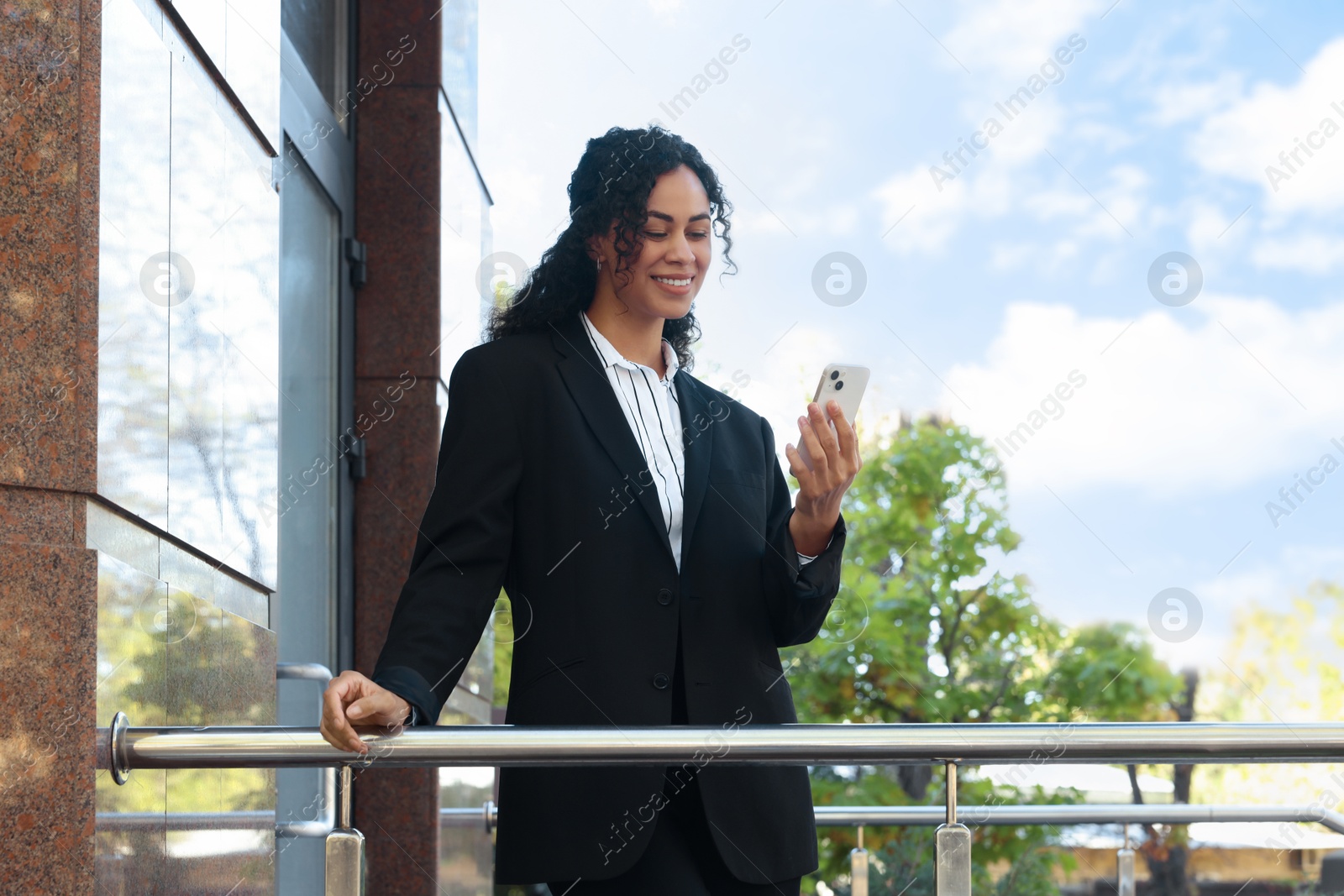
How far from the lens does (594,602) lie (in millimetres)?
2270

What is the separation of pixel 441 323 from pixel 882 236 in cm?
1861

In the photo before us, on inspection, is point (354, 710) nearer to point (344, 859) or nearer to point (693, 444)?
point (344, 859)

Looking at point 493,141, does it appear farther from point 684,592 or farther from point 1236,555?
point 1236,555

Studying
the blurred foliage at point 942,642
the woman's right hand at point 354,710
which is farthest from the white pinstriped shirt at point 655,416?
the blurred foliage at point 942,642

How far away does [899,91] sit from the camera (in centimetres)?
2362

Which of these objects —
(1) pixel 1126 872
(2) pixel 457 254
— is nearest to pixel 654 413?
(1) pixel 1126 872

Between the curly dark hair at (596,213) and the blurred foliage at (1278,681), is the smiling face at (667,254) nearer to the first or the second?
the curly dark hair at (596,213)

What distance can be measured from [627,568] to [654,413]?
0.36 metres

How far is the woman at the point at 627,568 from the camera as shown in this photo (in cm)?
216

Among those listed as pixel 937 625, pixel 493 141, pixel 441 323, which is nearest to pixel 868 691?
pixel 937 625

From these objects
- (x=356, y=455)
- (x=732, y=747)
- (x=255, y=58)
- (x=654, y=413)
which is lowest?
(x=732, y=747)

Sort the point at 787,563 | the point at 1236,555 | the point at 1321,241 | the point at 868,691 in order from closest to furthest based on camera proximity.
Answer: the point at 787,563
the point at 868,691
the point at 1236,555
the point at 1321,241

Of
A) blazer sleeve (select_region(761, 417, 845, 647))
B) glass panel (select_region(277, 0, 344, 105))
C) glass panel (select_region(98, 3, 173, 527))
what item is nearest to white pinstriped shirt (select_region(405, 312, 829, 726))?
blazer sleeve (select_region(761, 417, 845, 647))

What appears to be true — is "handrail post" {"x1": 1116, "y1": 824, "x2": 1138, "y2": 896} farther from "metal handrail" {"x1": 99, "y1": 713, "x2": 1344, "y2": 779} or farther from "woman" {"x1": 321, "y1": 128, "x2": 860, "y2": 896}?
"metal handrail" {"x1": 99, "y1": 713, "x2": 1344, "y2": 779}
